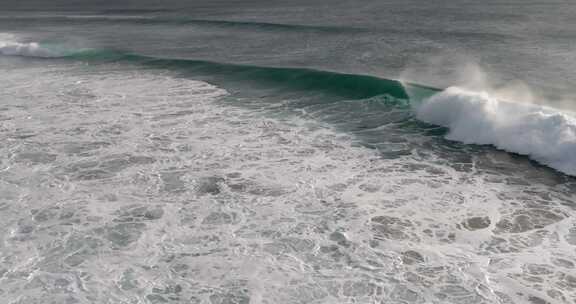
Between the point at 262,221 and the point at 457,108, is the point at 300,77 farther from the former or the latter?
the point at 262,221

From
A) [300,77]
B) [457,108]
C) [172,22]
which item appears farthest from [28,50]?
[457,108]

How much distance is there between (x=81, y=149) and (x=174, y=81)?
8.05 meters

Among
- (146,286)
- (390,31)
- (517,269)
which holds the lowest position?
(146,286)

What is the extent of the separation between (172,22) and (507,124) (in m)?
32.1

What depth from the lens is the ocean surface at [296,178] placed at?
24.8ft

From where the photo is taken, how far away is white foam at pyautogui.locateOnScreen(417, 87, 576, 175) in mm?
11859

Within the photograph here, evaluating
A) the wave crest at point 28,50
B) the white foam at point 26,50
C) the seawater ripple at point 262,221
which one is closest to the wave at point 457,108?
the seawater ripple at point 262,221

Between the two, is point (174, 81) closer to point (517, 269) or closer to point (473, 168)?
point (473, 168)

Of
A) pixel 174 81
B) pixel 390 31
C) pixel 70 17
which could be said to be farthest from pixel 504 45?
pixel 70 17

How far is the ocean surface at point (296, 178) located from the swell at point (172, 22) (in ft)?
29.7

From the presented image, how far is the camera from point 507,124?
13.3 meters

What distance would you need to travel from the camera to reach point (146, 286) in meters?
7.45

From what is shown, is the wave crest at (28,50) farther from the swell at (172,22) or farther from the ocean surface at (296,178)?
the swell at (172,22)

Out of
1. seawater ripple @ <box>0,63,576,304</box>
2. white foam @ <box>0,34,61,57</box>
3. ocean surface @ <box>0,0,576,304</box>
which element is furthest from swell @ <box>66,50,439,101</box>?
seawater ripple @ <box>0,63,576,304</box>
